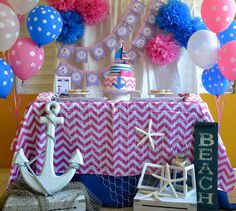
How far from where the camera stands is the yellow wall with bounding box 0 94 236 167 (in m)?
3.04

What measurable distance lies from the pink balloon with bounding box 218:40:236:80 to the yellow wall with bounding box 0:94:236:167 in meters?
1.04

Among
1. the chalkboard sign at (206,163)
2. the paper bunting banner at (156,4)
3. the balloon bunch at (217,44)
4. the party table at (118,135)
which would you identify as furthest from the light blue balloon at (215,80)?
the paper bunting banner at (156,4)

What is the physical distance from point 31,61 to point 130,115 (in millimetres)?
862

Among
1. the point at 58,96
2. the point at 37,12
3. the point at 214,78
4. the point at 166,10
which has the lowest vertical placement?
the point at 58,96

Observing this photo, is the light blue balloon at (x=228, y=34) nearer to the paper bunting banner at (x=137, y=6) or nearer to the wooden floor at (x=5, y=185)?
the paper bunting banner at (x=137, y=6)

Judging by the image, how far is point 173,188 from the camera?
1.73 meters

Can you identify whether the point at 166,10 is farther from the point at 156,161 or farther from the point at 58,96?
the point at 156,161

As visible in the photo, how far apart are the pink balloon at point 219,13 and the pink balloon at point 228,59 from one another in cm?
16

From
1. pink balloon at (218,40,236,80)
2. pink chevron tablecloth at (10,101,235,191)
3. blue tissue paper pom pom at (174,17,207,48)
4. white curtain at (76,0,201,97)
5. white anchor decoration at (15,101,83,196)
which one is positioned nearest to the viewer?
white anchor decoration at (15,101,83,196)

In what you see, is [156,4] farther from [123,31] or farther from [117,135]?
[117,135]

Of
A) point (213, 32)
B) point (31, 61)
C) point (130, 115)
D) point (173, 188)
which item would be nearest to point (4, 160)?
point (31, 61)

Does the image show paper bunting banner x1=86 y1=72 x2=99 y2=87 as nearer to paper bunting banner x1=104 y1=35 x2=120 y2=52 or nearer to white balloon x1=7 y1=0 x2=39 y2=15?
paper bunting banner x1=104 y1=35 x2=120 y2=52

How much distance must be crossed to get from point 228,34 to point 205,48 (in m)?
0.19

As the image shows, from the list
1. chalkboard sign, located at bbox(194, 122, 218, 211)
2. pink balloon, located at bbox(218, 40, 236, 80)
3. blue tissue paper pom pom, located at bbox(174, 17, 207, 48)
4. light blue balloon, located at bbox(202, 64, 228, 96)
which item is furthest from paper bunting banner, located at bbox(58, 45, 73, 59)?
chalkboard sign, located at bbox(194, 122, 218, 211)
